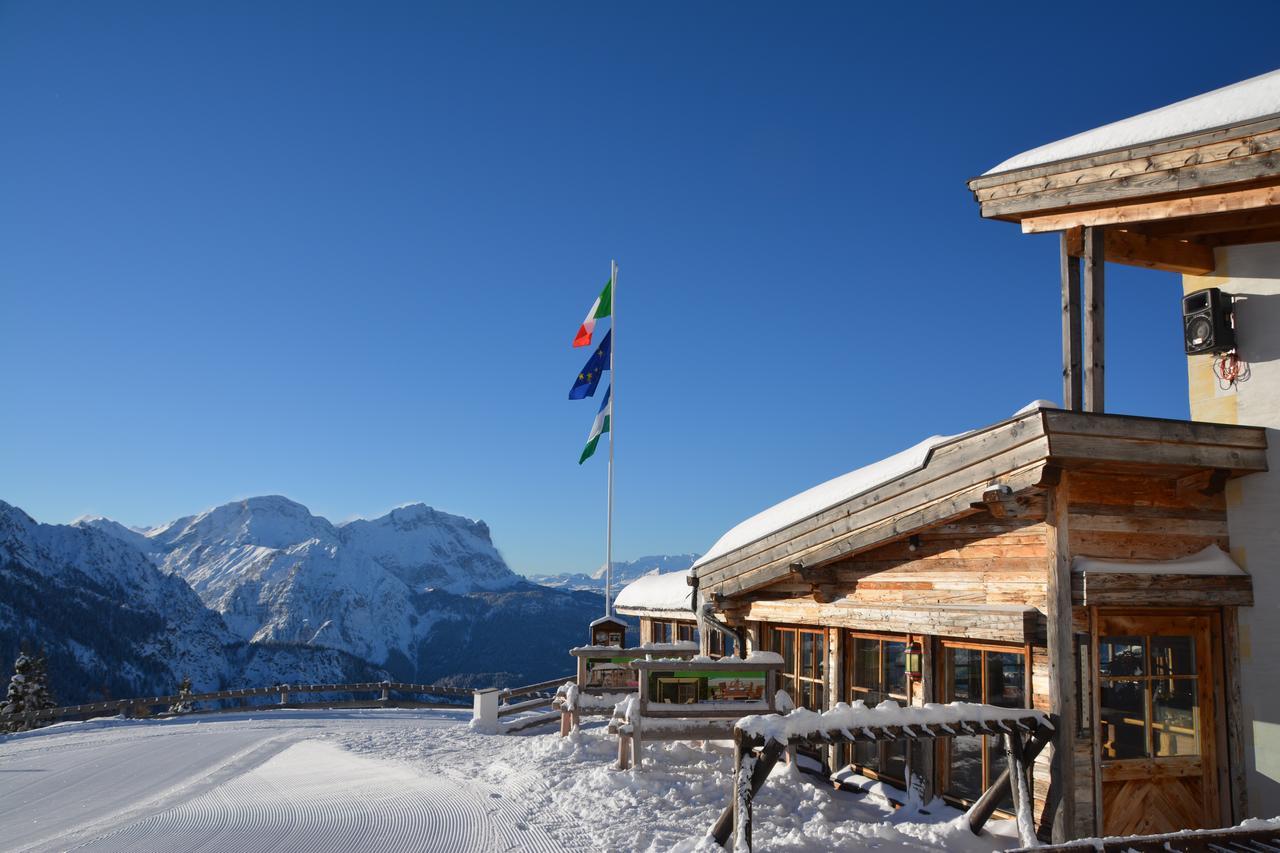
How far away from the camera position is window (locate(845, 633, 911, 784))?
10.0 metres

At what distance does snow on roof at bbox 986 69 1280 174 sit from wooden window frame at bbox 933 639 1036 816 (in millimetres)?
4826

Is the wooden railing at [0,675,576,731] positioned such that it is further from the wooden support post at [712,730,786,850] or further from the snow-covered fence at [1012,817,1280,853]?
the snow-covered fence at [1012,817,1280,853]

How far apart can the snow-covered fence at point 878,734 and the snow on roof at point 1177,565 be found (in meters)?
1.37

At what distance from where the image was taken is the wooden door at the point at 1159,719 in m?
7.98

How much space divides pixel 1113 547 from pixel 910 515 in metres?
1.95

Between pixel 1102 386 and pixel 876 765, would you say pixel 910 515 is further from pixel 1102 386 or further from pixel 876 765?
pixel 876 765

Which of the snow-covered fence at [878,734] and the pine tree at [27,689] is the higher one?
the snow-covered fence at [878,734]

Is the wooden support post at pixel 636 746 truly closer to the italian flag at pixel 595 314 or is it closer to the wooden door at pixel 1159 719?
the wooden door at pixel 1159 719

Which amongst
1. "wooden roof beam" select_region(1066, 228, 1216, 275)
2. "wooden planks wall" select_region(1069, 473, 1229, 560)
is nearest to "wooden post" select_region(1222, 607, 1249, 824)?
"wooden planks wall" select_region(1069, 473, 1229, 560)

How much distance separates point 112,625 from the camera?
14688 centimetres

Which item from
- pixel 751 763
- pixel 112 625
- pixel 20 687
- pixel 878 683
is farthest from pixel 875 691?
pixel 112 625

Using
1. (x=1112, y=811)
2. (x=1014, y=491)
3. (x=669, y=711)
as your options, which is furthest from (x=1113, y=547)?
(x=669, y=711)

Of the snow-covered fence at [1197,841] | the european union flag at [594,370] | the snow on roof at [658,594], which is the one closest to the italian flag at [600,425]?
the european union flag at [594,370]

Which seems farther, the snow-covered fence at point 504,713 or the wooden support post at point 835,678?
the snow-covered fence at point 504,713
